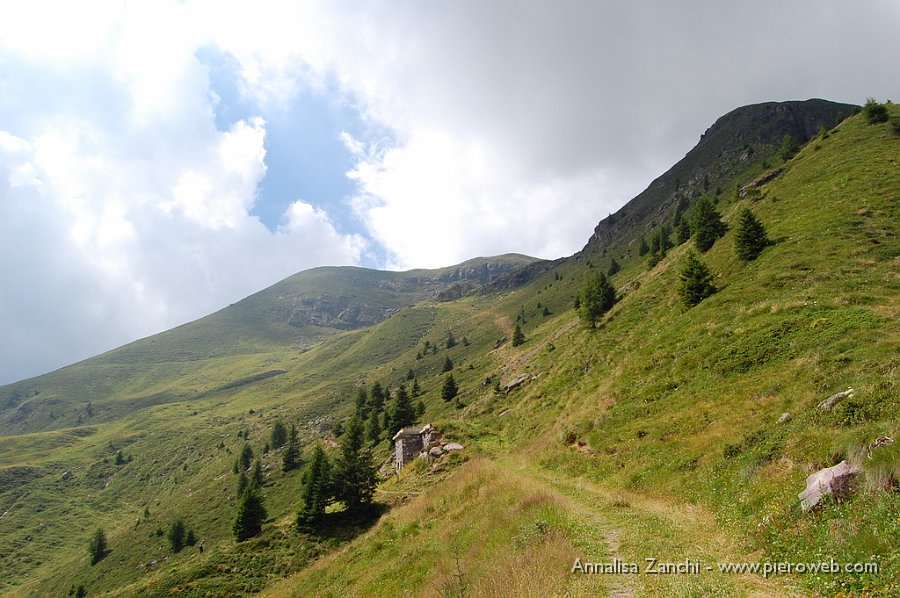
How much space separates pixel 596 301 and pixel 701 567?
53.9 meters

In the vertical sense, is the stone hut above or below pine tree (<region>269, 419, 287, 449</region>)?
above

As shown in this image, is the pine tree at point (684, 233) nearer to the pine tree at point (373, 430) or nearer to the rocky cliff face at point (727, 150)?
the rocky cliff face at point (727, 150)

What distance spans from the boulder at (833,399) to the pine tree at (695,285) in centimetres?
2408

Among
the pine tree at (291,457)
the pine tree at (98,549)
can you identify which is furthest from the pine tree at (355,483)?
the pine tree at (98,549)

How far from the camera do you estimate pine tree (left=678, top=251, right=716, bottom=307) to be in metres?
37.7

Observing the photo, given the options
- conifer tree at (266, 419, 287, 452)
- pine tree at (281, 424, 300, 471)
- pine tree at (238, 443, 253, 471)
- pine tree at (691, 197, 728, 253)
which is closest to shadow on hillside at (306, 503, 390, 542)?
pine tree at (691, 197, 728, 253)

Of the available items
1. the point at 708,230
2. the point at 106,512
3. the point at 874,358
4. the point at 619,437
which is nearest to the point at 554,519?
the point at 619,437

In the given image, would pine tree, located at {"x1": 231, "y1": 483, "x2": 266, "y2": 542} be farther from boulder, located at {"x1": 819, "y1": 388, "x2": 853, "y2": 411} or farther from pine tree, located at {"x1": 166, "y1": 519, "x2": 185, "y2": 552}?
boulder, located at {"x1": 819, "y1": 388, "x2": 853, "y2": 411}

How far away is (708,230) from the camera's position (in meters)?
53.8

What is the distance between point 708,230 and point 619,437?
42047mm

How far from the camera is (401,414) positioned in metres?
81.4

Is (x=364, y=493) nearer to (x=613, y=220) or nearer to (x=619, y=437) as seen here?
(x=619, y=437)

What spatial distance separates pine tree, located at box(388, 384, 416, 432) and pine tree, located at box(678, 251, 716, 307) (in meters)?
57.5

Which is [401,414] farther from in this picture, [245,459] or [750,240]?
[750,240]
